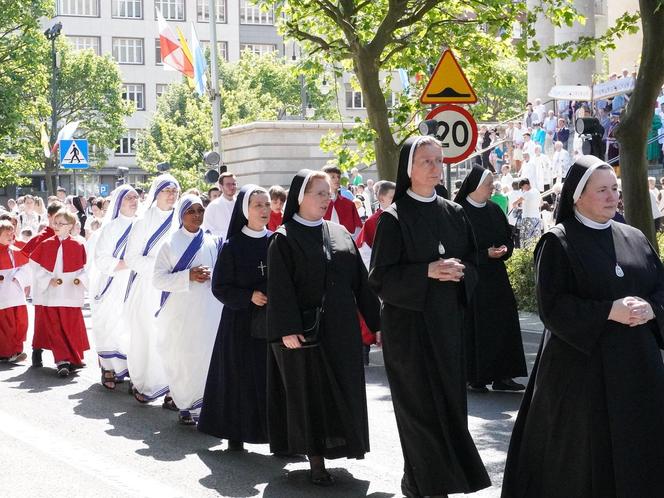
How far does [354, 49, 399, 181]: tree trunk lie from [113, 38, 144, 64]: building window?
234 ft

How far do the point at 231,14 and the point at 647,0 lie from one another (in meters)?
77.9

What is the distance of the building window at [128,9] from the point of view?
89000 millimetres

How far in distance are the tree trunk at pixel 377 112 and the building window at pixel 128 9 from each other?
71482 millimetres

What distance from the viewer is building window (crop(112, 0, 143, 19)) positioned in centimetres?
8900

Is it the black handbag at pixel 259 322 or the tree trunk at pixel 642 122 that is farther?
the tree trunk at pixel 642 122

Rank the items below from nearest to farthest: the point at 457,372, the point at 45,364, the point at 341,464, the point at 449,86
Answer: the point at 457,372 < the point at 341,464 < the point at 45,364 < the point at 449,86

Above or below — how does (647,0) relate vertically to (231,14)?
below

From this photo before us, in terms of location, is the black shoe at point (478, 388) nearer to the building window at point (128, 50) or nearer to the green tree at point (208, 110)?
the green tree at point (208, 110)

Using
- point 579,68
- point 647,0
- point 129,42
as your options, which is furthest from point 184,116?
point 647,0

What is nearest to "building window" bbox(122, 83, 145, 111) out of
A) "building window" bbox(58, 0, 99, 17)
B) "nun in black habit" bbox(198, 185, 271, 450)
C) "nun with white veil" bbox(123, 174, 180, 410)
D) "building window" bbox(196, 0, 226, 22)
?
"building window" bbox(58, 0, 99, 17)

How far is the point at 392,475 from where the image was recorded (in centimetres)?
816

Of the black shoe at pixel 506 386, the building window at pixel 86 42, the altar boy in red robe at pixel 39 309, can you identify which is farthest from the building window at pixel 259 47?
the black shoe at pixel 506 386

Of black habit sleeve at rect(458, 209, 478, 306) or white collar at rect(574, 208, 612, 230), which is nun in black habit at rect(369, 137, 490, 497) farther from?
white collar at rect(574, 208, 612, 230)

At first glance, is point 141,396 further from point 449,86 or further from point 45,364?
point 449,86
